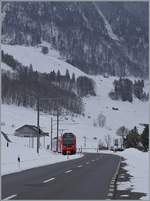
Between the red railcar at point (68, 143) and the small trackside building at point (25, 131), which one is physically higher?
the small trackside building at point (25, 131)

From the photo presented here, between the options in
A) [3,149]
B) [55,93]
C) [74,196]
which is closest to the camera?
[74,196]

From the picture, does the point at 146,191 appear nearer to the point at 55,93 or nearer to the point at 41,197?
the point at 41,197

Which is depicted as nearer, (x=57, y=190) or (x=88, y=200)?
(x=88, y=200)

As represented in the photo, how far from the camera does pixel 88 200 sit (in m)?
16.8

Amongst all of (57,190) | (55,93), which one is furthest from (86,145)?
(57,190)

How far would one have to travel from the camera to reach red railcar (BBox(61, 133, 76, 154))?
3319 inches

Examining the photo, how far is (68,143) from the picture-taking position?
8519 cm

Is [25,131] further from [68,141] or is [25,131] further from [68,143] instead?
[68,141]

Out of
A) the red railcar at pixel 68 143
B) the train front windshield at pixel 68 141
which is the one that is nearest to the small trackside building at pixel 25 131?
the red railcar at pixel 68 143

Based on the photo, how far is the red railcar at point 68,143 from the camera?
84312mm

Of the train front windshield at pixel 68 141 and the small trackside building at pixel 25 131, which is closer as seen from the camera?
the train front windshield at pixel 68 141

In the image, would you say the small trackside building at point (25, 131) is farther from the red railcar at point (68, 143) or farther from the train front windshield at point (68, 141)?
the train front windshield at point (68, 141)

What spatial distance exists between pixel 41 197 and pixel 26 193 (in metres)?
1.55

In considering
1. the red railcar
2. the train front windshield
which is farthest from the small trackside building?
the train front windshield
